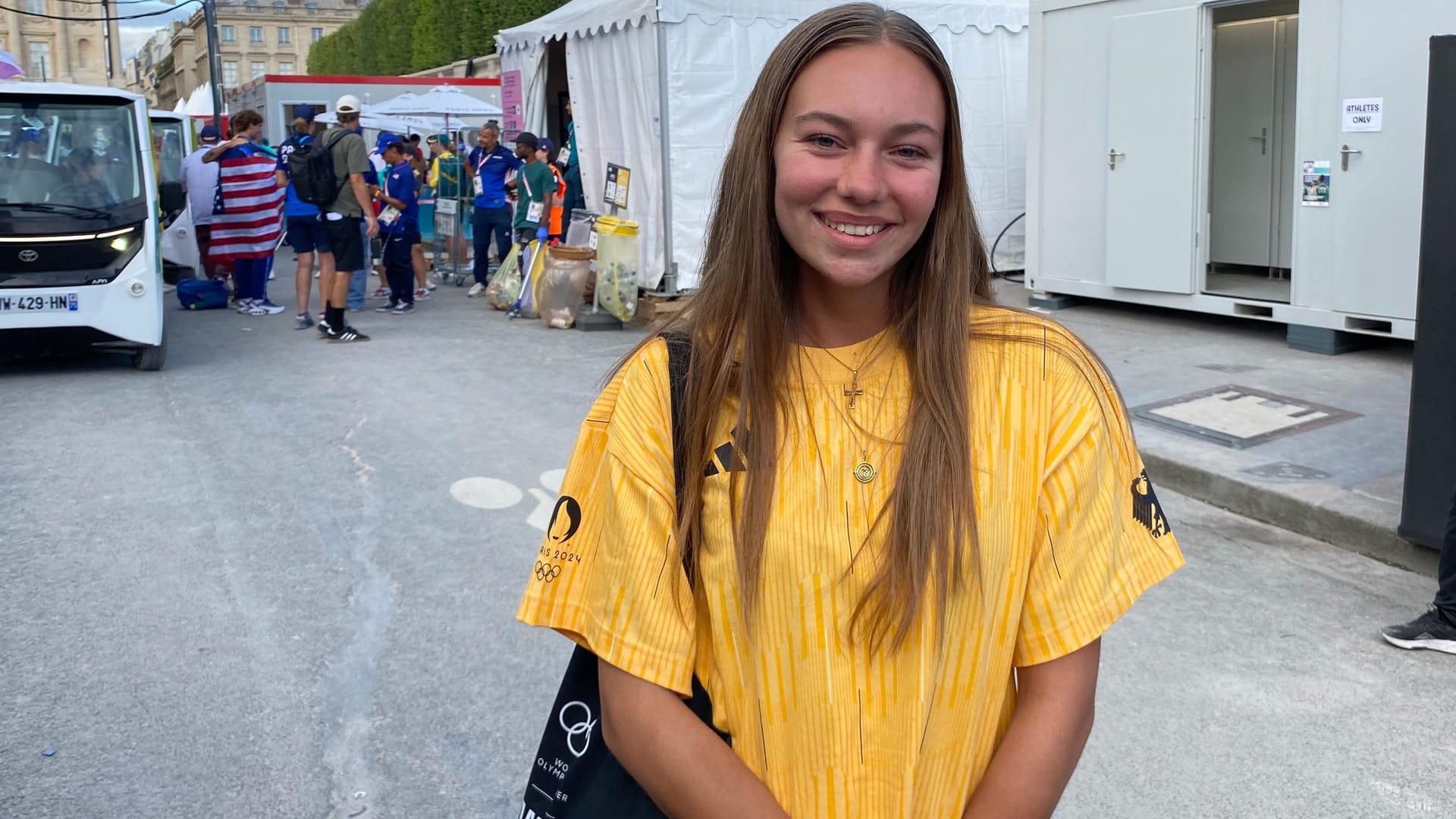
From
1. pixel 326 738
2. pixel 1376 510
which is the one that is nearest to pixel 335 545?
pixel 326 738

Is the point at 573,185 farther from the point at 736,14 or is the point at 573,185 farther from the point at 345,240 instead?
the point at 345,240

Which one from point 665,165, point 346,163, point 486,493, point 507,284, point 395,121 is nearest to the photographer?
point 486,493

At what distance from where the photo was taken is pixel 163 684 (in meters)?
4.18

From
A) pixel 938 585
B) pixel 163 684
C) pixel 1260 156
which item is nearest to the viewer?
pixel 938 585

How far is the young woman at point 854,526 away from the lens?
1440 millimetres

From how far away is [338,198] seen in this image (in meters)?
11.0

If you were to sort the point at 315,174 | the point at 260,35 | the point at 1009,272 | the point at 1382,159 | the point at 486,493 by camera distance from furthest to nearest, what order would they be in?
the point at 260,35 < the point at 1009,272 < the point at 315,174 < the point at 1382,159 < the point at 486,493

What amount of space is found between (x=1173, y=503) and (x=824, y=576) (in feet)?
16.8

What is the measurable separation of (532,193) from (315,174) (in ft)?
8.95

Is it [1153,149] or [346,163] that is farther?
[346,163]

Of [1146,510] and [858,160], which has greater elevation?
[858,160]

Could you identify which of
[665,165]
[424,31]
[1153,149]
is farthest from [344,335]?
[424,31]

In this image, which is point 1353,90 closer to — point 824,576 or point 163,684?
point 163,684

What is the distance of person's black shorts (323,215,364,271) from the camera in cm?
1102
